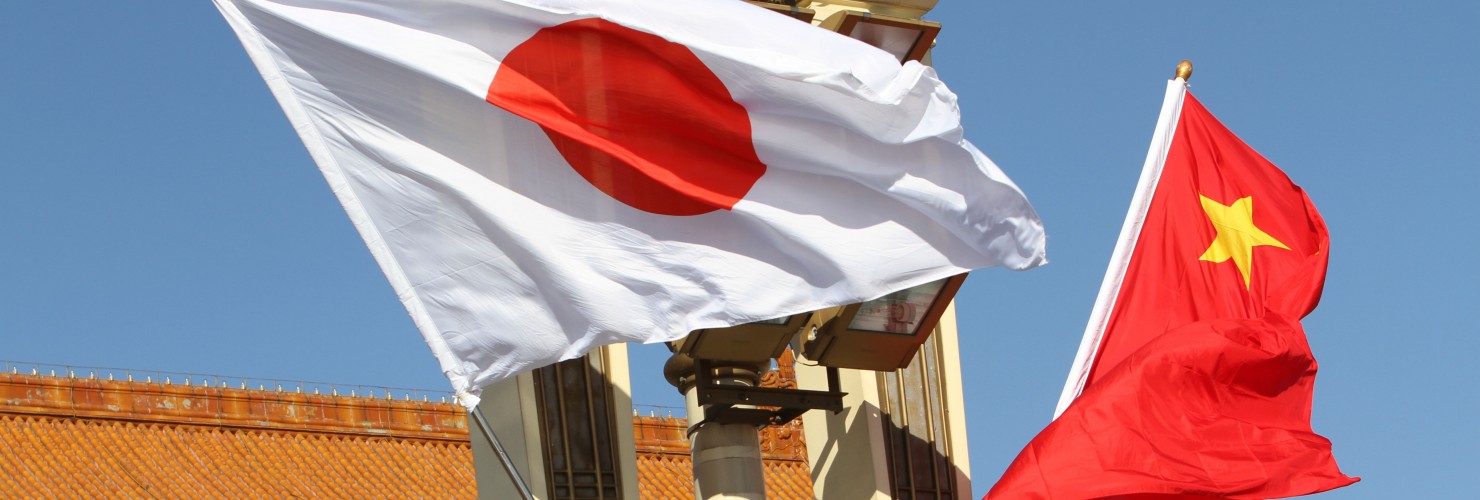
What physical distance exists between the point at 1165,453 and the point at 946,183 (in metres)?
1.41

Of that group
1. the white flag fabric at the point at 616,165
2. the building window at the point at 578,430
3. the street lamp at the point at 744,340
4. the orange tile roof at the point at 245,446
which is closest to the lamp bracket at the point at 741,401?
the street lamp at the point at 744,340

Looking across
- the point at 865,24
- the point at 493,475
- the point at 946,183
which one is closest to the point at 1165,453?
the point at 946,183

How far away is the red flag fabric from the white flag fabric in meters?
0.82

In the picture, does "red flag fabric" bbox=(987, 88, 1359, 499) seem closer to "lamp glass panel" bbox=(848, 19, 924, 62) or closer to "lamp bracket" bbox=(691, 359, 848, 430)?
"lamp bracket" bbox=(691, 359, 848, 430)

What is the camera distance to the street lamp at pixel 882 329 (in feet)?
31.7

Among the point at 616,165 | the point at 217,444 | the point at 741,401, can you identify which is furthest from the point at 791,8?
the point at 217,444

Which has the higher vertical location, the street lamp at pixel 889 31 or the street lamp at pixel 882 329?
the street lamp at pixel 889 31

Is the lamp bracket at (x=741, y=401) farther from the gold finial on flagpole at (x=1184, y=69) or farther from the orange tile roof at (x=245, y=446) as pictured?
the orange tile roof at (x=245, y=446)

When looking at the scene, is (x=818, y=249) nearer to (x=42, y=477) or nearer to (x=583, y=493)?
(x=583, y=493)

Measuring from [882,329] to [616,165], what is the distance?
1.82 m

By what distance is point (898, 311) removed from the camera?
32.0 feet

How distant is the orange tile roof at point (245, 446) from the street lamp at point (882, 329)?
36.9ft

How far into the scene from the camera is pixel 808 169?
8.62 meters

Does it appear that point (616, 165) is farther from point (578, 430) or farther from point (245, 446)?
point (245, 446)
